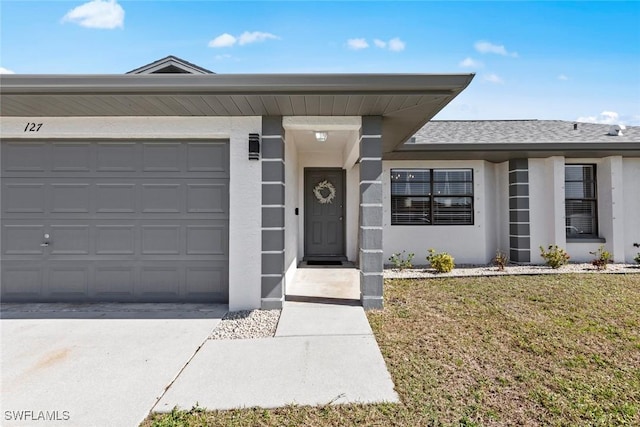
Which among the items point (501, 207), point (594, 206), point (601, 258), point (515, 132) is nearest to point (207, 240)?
point (501, 207)

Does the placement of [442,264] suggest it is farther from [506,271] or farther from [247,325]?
[247,325]

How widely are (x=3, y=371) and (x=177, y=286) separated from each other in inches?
82.8

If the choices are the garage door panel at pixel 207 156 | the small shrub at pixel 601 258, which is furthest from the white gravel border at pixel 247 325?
the small shrub at pixel 601 258

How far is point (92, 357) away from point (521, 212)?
30.1 ft

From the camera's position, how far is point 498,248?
8711 mm

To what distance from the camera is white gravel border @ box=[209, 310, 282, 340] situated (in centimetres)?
370

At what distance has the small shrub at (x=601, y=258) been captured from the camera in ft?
23.1

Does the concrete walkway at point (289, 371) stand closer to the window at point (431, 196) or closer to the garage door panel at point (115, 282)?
the garage door panel at point (115, 282)

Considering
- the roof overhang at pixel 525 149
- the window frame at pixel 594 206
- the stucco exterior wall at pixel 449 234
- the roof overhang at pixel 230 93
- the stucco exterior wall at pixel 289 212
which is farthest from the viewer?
the stucco exterior wall at pixel 449 234

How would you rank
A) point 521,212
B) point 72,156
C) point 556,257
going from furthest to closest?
point 521,212 → point 556,257 → point 72,156

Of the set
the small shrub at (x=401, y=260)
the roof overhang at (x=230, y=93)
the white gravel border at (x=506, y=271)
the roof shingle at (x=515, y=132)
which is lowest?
the white gravel border at (x=506, y=271)

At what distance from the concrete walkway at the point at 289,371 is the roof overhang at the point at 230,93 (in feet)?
9.70

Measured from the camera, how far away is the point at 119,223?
4805mm

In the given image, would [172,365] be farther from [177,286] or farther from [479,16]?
[479,16]
